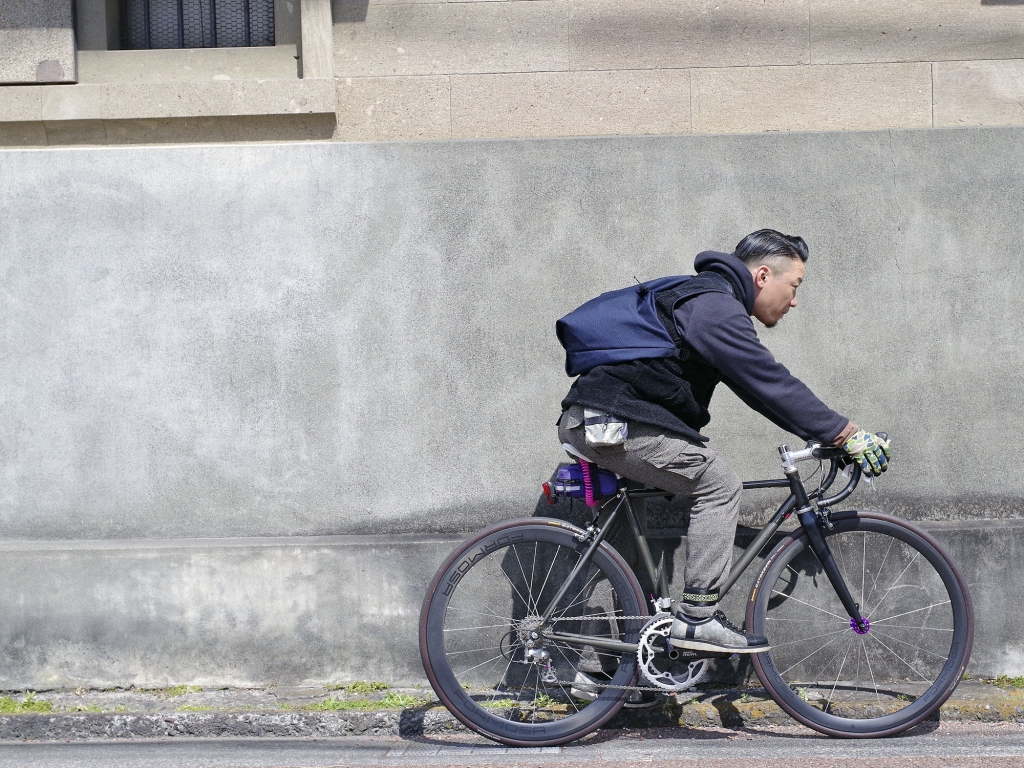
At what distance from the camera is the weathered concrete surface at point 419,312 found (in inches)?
192

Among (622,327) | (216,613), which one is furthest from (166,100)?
(622,327)

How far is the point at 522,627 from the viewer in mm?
4258

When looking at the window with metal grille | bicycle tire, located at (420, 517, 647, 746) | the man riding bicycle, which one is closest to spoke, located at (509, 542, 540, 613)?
bicycle tire, located at (420, 517, 647, 746)

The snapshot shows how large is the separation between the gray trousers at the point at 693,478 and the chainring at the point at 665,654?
136mm

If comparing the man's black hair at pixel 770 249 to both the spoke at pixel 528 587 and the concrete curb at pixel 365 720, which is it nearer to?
the spoke at pixel 528 587

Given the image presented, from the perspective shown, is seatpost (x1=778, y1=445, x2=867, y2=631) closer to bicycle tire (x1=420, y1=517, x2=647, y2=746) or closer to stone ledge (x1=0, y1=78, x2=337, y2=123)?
bicycle tire (x1=420, y1=517, x2=647, y2=746)

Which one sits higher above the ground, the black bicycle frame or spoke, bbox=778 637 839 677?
the black bicycle frame

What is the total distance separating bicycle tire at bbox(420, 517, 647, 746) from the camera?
4188 millimetres

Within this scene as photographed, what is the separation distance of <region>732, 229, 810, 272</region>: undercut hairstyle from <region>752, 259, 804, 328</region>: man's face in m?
0.01

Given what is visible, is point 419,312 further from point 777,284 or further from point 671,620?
point 671,620

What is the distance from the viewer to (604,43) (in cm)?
500

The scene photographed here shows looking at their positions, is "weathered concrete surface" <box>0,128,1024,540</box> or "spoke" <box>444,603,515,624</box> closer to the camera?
"spoke" <box>444,603,515,624</box>

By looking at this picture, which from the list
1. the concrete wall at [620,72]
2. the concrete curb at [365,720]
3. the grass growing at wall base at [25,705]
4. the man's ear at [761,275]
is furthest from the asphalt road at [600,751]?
the concrete wall at [620,72]

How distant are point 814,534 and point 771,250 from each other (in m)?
1.15
